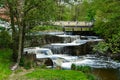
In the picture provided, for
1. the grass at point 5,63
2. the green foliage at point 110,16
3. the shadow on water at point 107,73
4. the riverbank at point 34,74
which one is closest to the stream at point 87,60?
the shadow on water at point 107,73

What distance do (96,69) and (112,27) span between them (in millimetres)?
4113

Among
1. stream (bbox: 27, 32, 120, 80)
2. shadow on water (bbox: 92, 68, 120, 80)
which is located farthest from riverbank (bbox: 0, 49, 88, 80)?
shadow on water (bbox: 92, 68, 120, 80)

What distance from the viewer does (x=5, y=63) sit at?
16.9 meters

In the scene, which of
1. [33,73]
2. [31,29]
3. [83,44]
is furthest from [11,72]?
[83,44]

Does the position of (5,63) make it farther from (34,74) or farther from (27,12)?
(27,12)

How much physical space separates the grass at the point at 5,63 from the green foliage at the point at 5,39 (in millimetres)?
747

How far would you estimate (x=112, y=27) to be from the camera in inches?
773

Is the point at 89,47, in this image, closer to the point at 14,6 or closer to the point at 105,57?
the point at 105,57

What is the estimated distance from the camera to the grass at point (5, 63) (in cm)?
1479

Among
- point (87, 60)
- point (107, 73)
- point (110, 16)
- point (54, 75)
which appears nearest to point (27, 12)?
point (54, 75)

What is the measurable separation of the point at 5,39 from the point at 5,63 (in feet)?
13.2

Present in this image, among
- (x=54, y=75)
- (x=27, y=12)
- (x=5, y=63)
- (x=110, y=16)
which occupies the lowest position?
(x=54, y=75)

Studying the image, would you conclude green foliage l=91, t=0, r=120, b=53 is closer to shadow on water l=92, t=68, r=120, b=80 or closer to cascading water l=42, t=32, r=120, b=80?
shadow on water l=92, t=68, r=120, b=80

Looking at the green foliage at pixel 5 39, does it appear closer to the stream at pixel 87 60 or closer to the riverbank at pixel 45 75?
the stream at pixel 87 60
